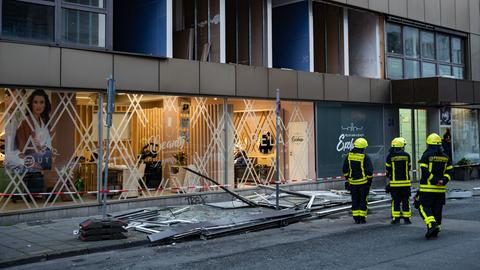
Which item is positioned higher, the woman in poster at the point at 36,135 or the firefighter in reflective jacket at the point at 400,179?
the woman in poster at the point at 36,135

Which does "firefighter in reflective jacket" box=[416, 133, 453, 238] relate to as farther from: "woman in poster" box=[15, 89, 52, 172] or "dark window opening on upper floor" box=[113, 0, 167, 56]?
"woman in poster" box=[15, 89, 52, 172]

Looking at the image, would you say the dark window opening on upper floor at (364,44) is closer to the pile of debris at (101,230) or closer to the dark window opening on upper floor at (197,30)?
the dark window opening on upper floor at (197,30)

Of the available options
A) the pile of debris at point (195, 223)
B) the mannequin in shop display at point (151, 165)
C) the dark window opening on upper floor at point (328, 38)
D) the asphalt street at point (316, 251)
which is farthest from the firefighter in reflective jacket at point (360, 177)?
the dark window opening on upper floor at point (328, 38)

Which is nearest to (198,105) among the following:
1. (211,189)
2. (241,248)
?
(211,189)

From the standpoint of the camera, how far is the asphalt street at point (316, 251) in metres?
7.92

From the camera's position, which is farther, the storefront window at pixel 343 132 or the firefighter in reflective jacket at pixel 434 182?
the storefront window at pixel 343 132

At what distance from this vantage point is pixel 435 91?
19500 millimetres

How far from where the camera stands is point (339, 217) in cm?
1314

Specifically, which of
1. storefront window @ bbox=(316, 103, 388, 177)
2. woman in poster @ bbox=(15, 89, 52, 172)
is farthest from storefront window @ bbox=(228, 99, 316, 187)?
woman in poster @ bbox=(15, 89, 52, 172)

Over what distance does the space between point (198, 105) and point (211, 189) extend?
2539 mm

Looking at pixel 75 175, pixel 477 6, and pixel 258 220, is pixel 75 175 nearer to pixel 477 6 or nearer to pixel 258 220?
pixel 258 220

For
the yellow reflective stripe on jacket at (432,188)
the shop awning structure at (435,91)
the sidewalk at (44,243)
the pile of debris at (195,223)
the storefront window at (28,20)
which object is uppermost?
the storefront window at (28,20)

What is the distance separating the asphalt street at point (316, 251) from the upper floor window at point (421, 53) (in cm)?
1151

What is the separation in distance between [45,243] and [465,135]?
67.3 feet
